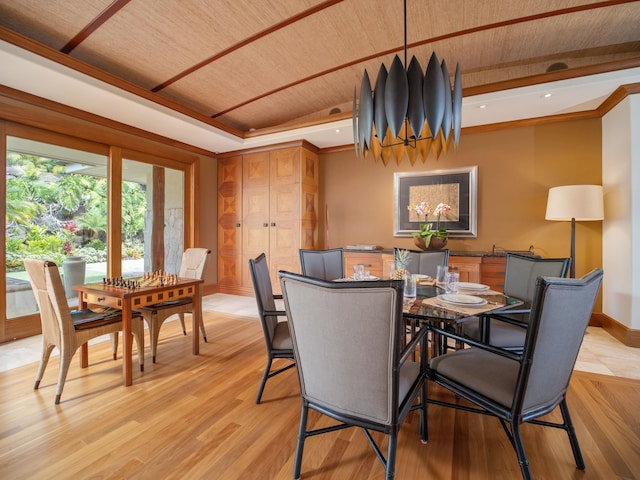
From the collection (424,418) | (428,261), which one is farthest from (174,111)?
(424,418)

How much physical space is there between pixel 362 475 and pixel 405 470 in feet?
0.67

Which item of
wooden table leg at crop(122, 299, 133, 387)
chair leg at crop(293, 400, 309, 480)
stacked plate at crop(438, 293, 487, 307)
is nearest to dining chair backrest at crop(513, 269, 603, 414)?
stacked plate at crop(438, 293, 487, 307)

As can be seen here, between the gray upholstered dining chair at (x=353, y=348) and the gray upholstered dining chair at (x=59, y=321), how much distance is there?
5.39ft

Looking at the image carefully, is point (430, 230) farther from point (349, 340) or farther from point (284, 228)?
point (349, 340)

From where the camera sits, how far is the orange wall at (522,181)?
3.56 metres

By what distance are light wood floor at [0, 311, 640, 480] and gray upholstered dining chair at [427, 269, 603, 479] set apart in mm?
265

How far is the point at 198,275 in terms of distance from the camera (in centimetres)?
310

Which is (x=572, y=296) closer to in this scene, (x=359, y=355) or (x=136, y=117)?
(x=359, y=355)

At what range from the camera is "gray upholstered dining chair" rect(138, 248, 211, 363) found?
2.47 metres

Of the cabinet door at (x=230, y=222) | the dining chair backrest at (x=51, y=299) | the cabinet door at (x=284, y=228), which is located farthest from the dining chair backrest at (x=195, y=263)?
the cabinet door at (x=230, y=222)

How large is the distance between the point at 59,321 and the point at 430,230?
397cm

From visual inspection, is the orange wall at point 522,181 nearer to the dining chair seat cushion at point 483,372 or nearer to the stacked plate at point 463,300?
the stacked plate at point 463,300

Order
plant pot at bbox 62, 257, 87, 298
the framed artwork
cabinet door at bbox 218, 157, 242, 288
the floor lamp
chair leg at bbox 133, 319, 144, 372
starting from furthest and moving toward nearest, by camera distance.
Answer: cabinet door at bbox 218, 157, 242, 288, the framed artwork, plant pot at bbox 62, 257, 87, 298, the floor lamp, chair leg at bbox 133, 319, 144, 372

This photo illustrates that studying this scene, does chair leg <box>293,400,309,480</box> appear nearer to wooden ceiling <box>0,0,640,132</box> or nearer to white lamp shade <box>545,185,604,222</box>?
wooden ceiling <box>0,0,640,132</box>
